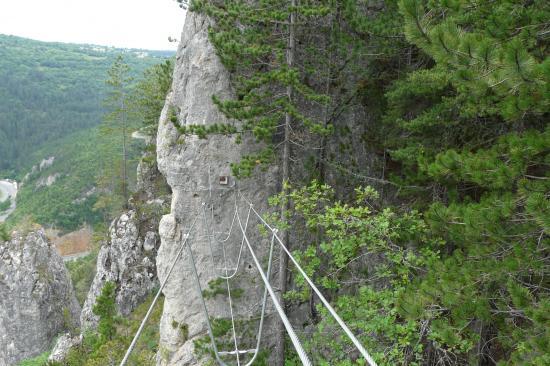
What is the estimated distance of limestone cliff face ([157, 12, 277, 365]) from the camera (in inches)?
410

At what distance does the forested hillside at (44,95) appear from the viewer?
9981cm

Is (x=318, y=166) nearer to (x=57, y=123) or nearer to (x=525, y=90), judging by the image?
(x=525, y=90)

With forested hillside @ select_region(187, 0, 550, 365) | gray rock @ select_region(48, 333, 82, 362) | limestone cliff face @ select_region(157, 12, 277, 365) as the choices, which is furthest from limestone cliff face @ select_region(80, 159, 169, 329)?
forested hillside @ select_region(187, 0, 550, 365)

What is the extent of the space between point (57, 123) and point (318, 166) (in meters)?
108

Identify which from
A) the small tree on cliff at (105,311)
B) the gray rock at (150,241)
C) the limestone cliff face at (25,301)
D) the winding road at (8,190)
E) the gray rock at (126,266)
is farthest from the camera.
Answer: the winding road at (8,190)

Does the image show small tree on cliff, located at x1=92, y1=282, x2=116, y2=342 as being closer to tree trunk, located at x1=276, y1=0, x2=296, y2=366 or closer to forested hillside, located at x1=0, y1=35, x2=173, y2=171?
tree trunk, located at x1=276, y1=0, x2=296, y2=366

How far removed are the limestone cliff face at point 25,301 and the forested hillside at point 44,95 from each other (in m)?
71.9

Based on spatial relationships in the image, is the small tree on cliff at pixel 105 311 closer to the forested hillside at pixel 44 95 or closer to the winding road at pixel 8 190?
the winding road at pixel 8 190

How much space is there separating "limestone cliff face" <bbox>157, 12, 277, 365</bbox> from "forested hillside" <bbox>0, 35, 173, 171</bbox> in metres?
84.0

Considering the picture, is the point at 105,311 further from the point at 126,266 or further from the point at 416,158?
the point at 416,158

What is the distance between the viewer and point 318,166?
34.8 feet

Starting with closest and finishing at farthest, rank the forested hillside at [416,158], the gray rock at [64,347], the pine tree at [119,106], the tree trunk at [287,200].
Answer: the forested hillside at [416,158]
the tree trunk at [287,200]
the gray rock at [64,347]
the pine tree at [119,106]

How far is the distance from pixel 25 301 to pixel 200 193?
1732cm

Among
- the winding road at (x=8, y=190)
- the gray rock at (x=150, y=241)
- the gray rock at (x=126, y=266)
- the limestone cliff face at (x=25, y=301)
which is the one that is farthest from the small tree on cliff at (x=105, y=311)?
the winding road at (x=8, y=190)
